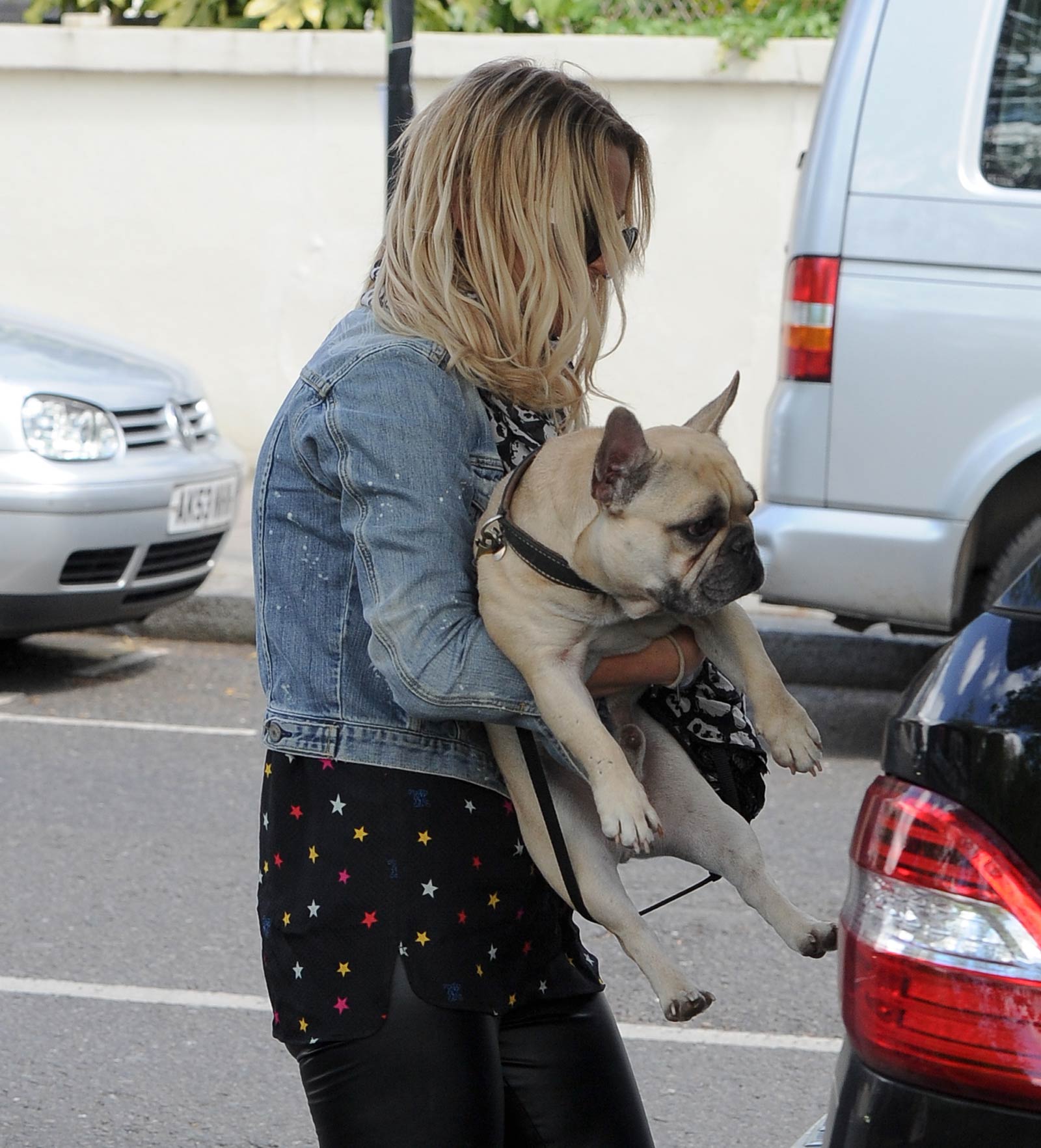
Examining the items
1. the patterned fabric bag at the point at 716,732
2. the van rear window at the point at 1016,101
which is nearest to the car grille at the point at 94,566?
the van rear window at the point at 1016,101

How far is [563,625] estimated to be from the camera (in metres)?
1.96

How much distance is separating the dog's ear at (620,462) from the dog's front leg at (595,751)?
0.21 m

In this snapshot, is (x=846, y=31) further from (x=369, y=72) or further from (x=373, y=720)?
(x=369, y=72)

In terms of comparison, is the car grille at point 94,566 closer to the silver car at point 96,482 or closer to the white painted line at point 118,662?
the silver car at point 96,482

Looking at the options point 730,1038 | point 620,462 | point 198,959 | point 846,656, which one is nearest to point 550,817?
point 620,462

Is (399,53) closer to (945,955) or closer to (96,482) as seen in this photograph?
(96,482)

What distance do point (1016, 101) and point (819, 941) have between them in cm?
366

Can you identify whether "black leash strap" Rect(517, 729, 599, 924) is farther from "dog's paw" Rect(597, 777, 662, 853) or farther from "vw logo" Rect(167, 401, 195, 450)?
"vw logo" Rect(167, 401, 195, 450)

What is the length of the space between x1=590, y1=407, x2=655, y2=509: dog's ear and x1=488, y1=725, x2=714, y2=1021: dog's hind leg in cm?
31

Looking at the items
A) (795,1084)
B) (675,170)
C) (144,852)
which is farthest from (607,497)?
Result: (675,170)

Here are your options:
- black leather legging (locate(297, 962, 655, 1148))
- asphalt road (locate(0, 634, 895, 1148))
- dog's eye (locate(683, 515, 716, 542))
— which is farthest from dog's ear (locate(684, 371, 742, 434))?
asphalt road (locate(0, 634, 895, 1148))

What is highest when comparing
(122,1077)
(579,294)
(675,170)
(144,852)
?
(579,294)

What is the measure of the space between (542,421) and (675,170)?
25.3ft

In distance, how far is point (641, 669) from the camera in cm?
200
